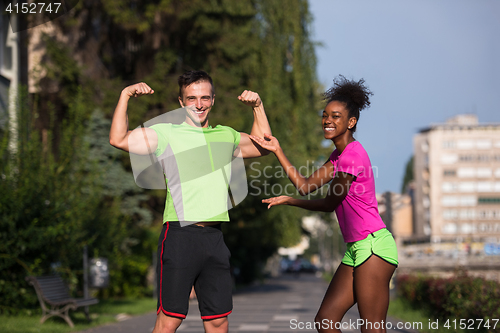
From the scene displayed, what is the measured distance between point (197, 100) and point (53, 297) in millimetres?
6992

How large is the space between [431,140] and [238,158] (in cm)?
12521

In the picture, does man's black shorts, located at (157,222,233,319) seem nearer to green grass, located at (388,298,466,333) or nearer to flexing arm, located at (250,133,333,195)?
flexing arm, located at (250,133,333,195)

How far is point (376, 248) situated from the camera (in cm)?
355

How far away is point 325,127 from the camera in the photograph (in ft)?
12.6

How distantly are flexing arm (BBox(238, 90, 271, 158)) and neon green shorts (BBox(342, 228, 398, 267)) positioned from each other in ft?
2.88

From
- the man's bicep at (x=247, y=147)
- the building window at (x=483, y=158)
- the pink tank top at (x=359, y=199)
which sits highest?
the building window at (x=483, y=158)

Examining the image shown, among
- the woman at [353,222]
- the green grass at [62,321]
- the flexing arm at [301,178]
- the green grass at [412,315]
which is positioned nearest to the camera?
the woman at [353,222]

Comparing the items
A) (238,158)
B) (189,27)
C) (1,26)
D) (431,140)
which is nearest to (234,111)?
(189,27)

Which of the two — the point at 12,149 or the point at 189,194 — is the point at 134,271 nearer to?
the point at 12,149

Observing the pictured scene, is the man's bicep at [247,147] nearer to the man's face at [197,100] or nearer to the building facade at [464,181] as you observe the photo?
the man's face at [197,100]

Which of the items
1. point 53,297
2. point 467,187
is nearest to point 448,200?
point 467,187

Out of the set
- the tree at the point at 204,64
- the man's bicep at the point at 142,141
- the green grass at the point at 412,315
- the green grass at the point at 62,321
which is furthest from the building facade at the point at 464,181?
the man's bicep at the point at 142,141

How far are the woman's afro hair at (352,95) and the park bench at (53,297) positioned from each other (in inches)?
270

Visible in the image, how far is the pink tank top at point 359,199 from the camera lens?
3.58m
